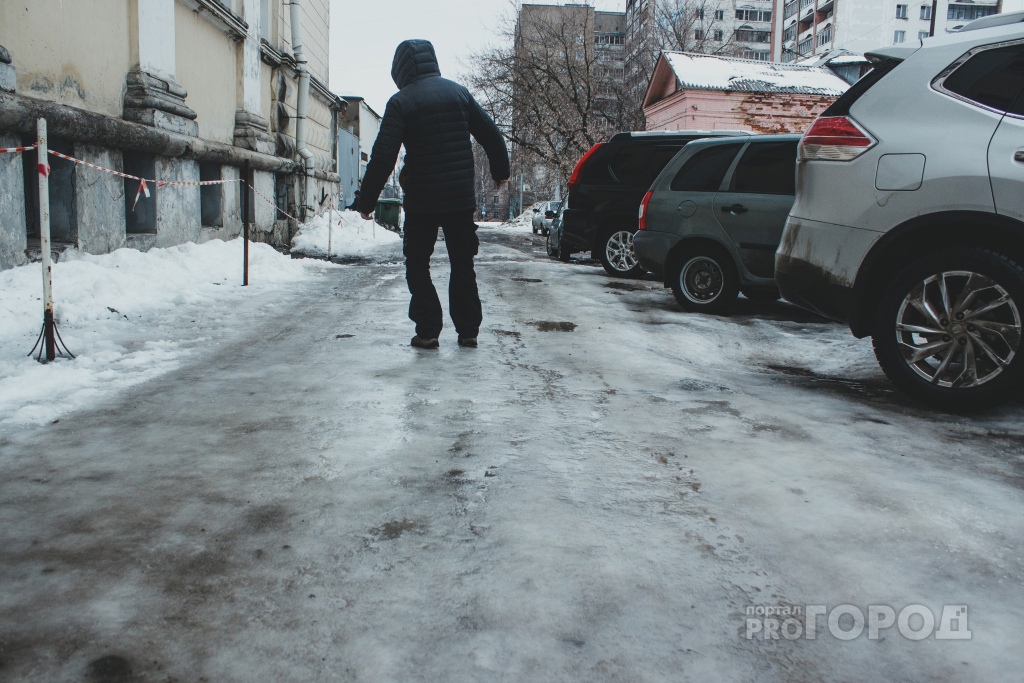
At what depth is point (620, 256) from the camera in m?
11.7

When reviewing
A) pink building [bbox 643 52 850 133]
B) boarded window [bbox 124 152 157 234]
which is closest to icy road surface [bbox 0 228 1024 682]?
boarded window [bbox 124 152 157 234]

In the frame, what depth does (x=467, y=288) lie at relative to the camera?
18.9 feet

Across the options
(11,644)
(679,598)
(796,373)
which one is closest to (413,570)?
(679,598)

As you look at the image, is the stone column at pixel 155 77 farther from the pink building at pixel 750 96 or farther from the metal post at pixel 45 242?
the pink building at pixel 750 96

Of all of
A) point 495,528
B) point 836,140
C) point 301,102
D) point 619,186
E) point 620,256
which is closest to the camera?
point 495,528

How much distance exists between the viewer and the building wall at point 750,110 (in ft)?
82.2

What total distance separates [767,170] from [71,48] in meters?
7.09

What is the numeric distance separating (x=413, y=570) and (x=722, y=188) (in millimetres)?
6343

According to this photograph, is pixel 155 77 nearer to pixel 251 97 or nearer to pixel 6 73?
pixel 6 73

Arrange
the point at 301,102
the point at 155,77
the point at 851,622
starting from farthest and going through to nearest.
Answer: the point at 301,102
the point at 155,77
the point at 851,622

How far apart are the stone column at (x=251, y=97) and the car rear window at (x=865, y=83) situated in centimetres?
1229

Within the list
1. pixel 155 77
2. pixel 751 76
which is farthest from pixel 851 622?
pixel 751 76

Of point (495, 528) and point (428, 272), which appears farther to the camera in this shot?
point (428, 272)

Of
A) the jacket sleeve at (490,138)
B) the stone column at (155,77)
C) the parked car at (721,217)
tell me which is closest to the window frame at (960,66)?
the jacket sleeve at (490,138)
